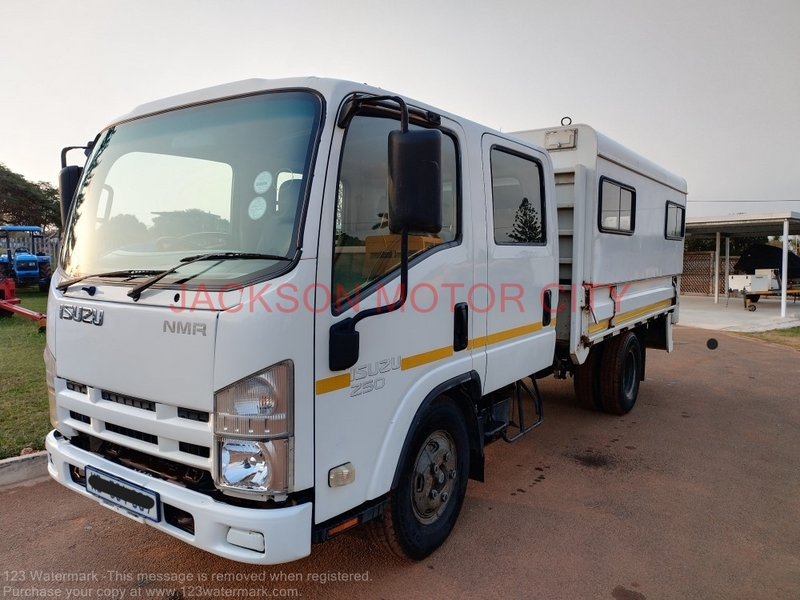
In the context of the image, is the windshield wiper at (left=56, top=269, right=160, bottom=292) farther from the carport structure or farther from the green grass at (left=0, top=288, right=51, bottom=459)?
the carport structure

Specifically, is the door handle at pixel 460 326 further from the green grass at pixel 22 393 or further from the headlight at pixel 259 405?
the green grass at pixel 22 393

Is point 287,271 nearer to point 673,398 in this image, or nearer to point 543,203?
point 543,203

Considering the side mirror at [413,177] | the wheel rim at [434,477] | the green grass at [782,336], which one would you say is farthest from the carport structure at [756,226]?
the side mirror at [413,177]

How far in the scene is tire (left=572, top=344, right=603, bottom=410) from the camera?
5848mm

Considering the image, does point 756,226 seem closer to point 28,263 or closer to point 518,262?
point 518,262

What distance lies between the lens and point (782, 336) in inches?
491

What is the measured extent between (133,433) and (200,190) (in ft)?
3.88

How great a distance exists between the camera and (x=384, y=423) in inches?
103

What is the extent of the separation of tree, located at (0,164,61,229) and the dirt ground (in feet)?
70.8

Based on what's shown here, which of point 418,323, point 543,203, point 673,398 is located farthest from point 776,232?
point 418,323

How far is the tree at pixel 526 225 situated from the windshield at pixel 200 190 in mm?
1713

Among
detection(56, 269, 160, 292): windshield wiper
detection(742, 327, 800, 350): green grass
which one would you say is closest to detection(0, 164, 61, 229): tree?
detection(56, 269, 160, 292): windshield wiper

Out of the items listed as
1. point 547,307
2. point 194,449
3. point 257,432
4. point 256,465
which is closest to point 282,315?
point 257,432

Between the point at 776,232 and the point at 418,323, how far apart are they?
72.6 feet
